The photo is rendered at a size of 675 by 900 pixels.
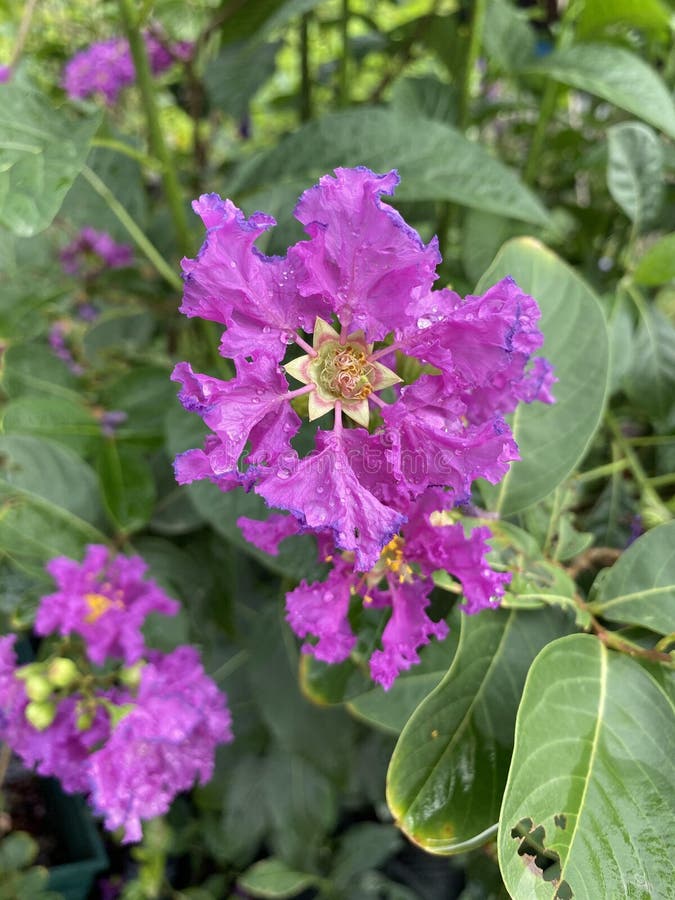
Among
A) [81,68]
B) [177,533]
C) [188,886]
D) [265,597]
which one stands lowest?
[188,886]

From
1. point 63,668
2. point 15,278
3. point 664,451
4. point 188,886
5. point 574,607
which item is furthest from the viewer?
point 188,886

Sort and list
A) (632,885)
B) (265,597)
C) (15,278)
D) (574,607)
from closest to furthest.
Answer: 1. (632,885)
2. (574,607)
3. (15,278)
4. (265,597)

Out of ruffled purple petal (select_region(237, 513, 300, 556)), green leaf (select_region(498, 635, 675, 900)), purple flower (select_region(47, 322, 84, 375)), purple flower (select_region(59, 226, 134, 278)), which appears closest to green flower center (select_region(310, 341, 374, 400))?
ruffled purple petal (select_region(237, 513, 300, 556))

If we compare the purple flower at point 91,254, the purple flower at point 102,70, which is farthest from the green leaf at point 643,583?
the purple flower at point 102,70

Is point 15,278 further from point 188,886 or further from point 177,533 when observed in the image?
point 188,886

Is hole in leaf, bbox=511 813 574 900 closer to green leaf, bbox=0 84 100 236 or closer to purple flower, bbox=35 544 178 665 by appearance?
purple flower, bbox=35 544 178 665

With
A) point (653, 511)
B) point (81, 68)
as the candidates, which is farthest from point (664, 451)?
point (81, 68)

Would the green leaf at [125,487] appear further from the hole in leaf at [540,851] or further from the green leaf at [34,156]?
the hole in leaf at [540,851]

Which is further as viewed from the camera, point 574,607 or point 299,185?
point 299,185
